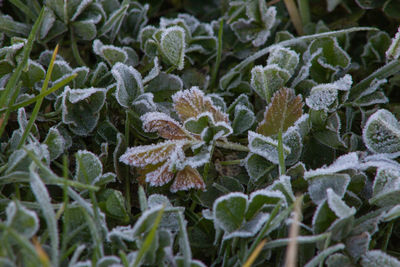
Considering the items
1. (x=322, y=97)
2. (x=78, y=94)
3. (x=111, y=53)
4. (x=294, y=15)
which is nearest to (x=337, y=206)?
(x=322, y=97)

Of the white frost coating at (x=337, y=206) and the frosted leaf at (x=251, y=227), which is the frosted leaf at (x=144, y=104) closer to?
the frosted leaf at (x=251, y=227)

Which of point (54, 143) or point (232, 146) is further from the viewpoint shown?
point (232, 146)

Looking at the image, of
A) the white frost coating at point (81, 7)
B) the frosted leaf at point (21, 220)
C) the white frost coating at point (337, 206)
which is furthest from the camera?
the white frost coating at point (81, 7)

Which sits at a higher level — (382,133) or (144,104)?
(144,104)

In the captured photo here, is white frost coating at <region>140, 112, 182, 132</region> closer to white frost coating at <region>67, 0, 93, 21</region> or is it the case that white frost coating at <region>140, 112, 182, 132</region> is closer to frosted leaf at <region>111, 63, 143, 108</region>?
frosted leaf at <region>111, 63, 143, 108</region>

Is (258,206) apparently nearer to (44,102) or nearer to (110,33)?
(44,102)

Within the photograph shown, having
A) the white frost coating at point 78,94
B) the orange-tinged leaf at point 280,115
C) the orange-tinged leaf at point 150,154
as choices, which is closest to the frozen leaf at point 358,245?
the orange-tinged leaf at point 280,115

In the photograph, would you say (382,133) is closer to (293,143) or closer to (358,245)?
(293,143)
